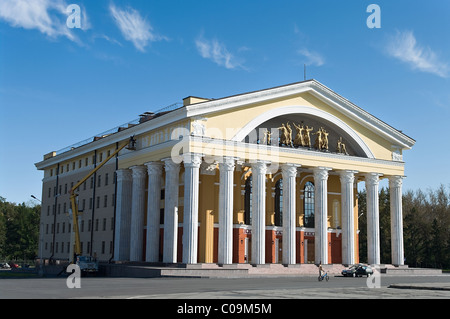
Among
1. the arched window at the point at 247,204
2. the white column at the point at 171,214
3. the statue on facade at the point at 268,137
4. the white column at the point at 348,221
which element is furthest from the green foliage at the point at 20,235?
the white column at the point at 348,221

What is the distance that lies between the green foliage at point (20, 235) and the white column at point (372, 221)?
73.0 meters

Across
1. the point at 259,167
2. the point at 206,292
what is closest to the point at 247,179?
the point at 259,167

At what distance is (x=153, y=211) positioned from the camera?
151 ft

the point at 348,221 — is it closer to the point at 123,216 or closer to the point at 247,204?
the point at 247,204

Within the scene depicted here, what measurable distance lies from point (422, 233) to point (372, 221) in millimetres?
28470

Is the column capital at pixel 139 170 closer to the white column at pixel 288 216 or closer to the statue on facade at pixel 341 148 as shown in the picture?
the white column at pixel 288 216

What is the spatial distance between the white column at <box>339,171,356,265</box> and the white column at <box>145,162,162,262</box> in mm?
16069

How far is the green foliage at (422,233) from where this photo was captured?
7138 centimetres

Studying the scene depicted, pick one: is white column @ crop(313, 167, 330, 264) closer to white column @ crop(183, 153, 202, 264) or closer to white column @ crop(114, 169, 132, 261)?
white column @ crop(183, 153, 202, 264)

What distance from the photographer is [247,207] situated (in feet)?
163

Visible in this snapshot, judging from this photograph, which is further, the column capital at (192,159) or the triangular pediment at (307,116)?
the triangular pediment at (307,116)

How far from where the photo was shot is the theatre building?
42.8 metres

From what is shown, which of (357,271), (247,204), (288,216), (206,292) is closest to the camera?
(206,292)
